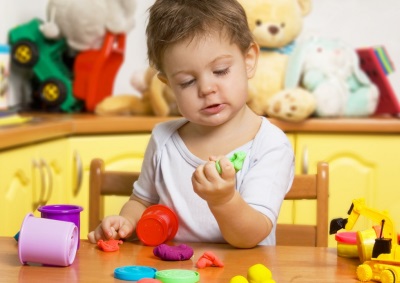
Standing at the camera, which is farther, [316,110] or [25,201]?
[316,110]

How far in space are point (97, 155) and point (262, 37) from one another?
0.63 metres

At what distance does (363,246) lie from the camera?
0.89 metres

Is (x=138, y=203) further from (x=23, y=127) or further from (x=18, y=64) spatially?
(x=18, y=64)

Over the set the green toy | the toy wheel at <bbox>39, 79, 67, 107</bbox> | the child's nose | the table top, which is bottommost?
the table top

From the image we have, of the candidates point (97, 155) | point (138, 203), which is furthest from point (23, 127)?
point (138, 203)

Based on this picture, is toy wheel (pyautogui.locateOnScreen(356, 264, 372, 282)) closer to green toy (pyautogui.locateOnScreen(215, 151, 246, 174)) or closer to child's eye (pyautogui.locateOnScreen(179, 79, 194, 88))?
green toy (pyautogui.locateOnScreen(215, 151, 246, 174))

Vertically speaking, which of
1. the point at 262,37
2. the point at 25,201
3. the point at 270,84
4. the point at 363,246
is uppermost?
the point at 262,37

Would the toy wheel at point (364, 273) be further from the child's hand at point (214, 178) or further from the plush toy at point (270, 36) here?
the plush toy at point (270, 36)

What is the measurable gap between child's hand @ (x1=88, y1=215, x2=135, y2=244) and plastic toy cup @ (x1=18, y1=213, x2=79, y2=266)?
15 centimetres

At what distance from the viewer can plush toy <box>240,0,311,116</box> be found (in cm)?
233

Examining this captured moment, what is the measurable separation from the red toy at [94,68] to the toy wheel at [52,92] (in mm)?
54

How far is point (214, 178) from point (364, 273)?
0.20m

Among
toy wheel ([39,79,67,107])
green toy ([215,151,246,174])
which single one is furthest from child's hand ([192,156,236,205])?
toy wheel ([39,79,67,107])

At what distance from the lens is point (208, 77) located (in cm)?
107
